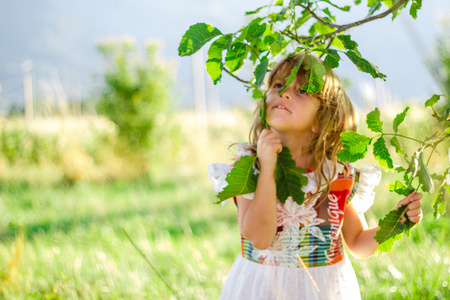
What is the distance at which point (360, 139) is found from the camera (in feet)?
3.63

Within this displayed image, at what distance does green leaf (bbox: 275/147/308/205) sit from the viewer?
1.23 m

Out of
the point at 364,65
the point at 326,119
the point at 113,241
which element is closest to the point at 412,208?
the point at 364,65

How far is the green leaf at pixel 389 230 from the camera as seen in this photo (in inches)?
43.7

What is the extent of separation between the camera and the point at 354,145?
111 centimetres

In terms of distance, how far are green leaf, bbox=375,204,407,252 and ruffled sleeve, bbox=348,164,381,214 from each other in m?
0.58

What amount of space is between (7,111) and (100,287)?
678 centimetres

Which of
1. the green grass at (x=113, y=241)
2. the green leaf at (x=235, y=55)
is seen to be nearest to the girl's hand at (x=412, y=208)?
the green leaf at (x=235, y=55)

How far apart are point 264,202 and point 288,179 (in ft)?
0.63

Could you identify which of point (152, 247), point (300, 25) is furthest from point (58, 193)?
point (300, 25)

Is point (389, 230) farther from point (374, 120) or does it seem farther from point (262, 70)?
point (262, 70)

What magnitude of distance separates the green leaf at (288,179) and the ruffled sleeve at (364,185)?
556 mm

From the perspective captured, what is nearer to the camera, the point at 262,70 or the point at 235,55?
the point at 262,70

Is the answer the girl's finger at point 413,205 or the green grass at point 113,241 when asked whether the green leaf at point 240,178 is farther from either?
the green grass at point 113,241

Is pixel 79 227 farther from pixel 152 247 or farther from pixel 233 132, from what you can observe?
pixel 233 132
